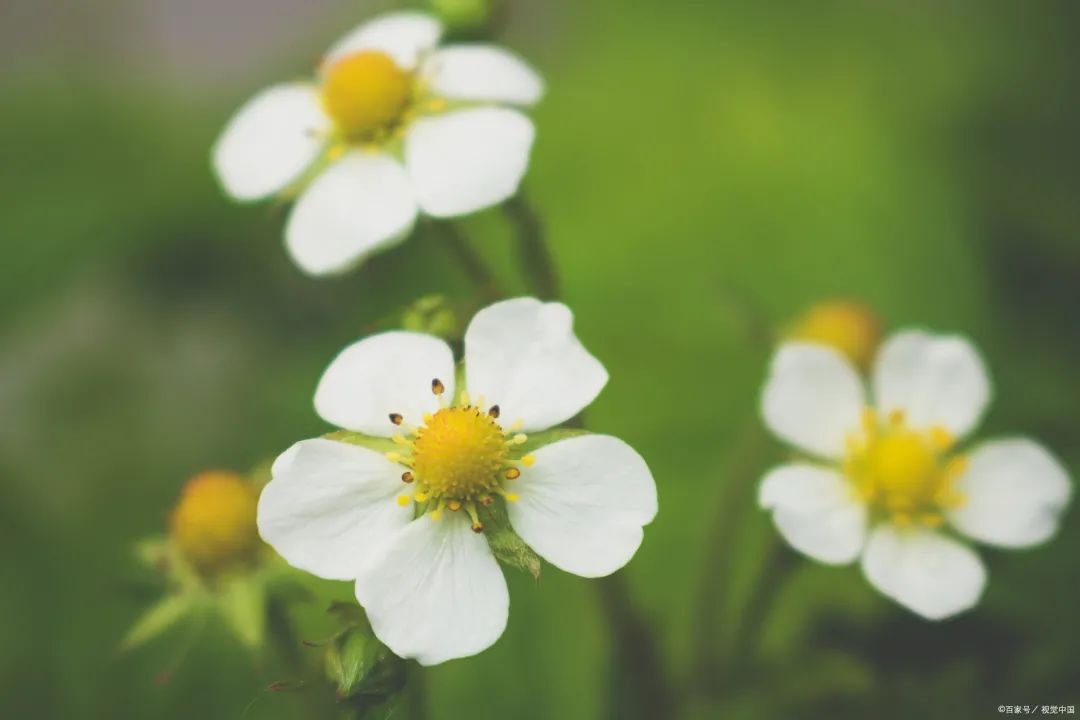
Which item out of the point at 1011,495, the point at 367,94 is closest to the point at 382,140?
the point at 367,94

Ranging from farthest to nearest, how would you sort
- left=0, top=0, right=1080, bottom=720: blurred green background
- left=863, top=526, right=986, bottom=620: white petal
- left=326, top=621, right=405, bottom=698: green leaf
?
left=0, top=0, right=1080, bottom=720: blurred green background
left=863, top=526, right=986, bottom=620: white petal
left=326, top=621, right=405, bottom=698: green leaf

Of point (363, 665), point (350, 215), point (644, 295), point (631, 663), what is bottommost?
point (631, 663)

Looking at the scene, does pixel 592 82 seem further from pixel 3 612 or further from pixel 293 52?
pixel 3 612

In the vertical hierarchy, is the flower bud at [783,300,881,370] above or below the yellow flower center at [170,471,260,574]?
below

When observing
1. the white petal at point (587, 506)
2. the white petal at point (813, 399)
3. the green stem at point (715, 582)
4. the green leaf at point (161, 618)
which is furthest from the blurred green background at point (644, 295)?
the white petal at point (587, 506)

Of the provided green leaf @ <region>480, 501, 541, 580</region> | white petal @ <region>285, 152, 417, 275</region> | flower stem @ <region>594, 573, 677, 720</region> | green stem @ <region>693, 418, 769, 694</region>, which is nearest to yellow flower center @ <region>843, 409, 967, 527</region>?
green stem @ <region>693, 418, 769, 694</region>

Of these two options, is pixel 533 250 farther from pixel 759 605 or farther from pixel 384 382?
pixel 759 605

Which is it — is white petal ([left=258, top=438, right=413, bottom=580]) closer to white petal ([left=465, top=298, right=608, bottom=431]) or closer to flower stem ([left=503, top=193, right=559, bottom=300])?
white petal ([left=465, top=298, right=608, bottom=431])
